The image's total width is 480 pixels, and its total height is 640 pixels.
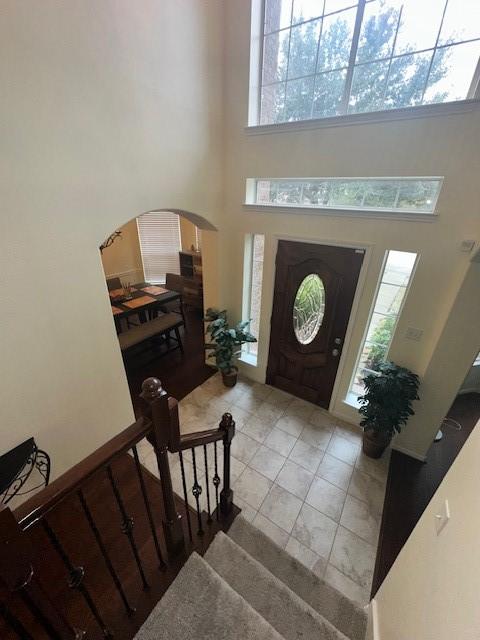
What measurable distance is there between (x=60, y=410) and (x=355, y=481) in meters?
2.77

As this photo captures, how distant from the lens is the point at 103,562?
1.69m

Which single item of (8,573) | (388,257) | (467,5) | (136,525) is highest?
(467,5)

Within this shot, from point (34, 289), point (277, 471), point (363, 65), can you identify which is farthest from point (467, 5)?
point (277, 471)

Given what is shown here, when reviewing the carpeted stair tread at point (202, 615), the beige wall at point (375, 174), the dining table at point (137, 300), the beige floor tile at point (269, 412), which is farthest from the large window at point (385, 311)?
the dining table at point (137, 300)

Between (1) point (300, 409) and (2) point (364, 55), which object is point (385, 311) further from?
(2) point (364, 55)

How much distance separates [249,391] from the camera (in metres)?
3.68

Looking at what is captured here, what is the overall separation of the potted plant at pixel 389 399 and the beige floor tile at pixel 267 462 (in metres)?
0.96

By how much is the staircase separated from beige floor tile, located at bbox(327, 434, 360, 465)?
114cm

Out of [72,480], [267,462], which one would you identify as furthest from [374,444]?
[72,480]

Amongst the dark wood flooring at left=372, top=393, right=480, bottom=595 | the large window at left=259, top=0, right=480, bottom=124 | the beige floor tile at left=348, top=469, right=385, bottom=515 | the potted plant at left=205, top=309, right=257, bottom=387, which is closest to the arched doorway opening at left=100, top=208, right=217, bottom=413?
the potted plant at left=205, top=309, right=257, bottom=387

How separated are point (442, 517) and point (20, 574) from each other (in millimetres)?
1613

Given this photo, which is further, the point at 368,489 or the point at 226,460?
the point at 368,489

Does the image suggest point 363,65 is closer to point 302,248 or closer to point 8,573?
point 302,248

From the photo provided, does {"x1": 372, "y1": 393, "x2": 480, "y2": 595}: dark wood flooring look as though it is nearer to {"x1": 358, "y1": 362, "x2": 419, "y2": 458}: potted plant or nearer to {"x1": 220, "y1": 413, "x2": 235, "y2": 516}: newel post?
{"x1": 358, "y1": 362, "x2": 419, "y2": 458}: potted plant
